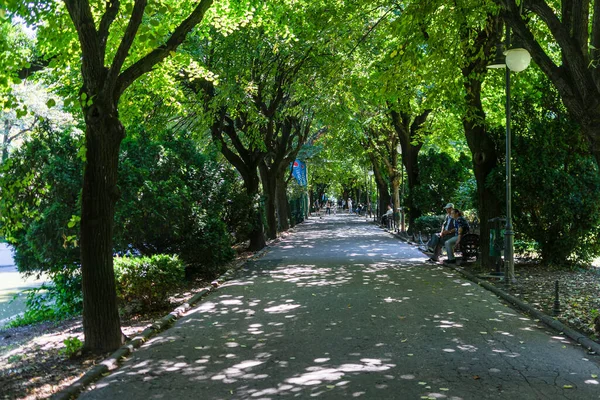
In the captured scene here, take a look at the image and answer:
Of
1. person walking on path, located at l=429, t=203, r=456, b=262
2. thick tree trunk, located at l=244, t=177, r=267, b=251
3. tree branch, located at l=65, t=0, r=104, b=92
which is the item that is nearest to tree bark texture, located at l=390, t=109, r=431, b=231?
thick tree trunk, located at l=244, t=177, r=267, b=251

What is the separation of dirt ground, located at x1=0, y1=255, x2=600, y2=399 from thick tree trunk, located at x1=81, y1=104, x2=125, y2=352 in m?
0.37

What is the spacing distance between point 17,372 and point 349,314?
4.82 meters

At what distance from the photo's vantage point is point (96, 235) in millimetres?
6867

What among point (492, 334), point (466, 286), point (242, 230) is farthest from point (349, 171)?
point (492, 334)

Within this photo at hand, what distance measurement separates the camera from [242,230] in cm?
1806

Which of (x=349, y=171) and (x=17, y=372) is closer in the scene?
(x=17, y=372)

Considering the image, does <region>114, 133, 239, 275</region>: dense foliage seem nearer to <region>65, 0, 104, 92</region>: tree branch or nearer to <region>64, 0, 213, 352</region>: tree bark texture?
<region>64, 0, 213, 352</region>: tree bark texture

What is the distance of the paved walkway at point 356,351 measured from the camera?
526 centimetres

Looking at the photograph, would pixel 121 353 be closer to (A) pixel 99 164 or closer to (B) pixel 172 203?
(A) pixel 99 164

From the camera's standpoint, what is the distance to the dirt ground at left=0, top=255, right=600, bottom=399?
570 cm

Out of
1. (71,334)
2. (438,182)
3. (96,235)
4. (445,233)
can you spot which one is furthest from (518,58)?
(438,182)

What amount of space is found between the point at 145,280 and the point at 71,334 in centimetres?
140

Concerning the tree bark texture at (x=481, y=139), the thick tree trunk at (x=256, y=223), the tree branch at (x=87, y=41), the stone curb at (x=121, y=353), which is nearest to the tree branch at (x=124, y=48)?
the tree branch at (x=87, y=41)

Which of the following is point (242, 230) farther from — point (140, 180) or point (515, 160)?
point (515, 160)
